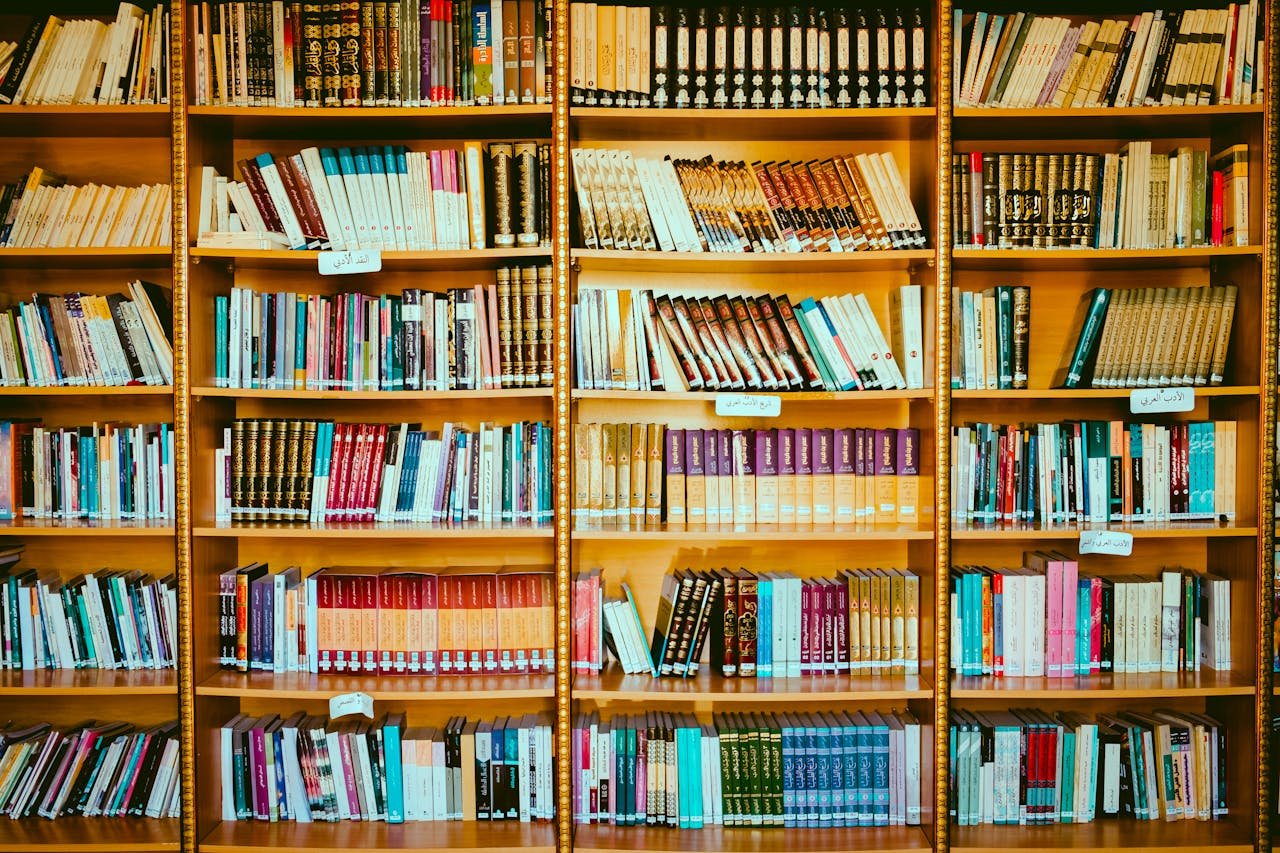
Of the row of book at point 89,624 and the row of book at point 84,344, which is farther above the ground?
the row of book at point 84,344

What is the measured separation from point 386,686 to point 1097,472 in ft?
6.47

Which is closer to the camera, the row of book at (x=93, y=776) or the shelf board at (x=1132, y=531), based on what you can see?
the shelf board at (x=1132, y=531)

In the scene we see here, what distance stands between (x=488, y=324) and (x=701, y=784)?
4.46 ft

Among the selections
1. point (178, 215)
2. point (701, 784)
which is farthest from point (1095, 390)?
point (178, 215)

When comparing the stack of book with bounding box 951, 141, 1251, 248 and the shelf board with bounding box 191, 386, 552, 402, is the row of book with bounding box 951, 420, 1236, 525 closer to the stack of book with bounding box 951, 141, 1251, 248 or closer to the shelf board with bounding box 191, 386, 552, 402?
the stack of book with bounding box 951, 141, 1251, 248

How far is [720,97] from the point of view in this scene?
227cm

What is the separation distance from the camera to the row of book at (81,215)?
92.6 inches

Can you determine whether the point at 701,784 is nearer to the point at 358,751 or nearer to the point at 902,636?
the point at 902,636

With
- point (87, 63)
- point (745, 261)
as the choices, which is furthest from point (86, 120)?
point (745, 261)

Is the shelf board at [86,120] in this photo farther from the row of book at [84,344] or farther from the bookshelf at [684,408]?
the row of book at [84,344]

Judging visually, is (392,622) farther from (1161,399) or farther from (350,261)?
(1161,399)

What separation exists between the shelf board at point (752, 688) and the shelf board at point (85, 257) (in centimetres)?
160

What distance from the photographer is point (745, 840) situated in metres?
2.27

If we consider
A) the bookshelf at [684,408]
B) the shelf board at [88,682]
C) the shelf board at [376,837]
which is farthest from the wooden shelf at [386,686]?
the shelf board at [376,837]
